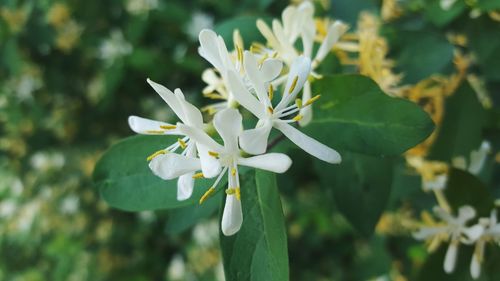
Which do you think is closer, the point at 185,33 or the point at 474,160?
the point at 474,160

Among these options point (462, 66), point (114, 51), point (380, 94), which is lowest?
point (114, 51)

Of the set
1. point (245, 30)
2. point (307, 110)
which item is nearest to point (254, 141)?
point (307, 110)

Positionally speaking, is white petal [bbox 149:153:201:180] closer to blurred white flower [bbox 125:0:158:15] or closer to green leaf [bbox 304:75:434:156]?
green leaf [bbox 304:75:434:156]

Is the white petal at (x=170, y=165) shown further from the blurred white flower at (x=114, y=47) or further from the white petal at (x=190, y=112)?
the blurred white flower at (x=114, y=47)

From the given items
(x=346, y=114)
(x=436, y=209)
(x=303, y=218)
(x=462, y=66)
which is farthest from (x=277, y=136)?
(x=303, y=218)

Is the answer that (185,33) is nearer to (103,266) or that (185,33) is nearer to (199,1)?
(199,1)

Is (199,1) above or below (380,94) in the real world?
below

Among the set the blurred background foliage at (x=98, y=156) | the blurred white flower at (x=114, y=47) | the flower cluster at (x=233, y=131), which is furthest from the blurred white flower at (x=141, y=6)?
the flower cluster at (x=233, y=131)

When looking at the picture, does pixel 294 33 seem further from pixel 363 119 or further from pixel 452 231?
pixel 452 231
